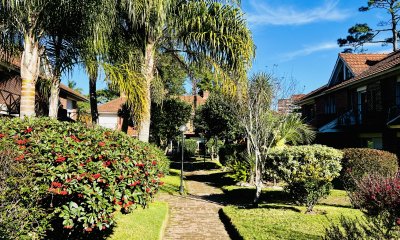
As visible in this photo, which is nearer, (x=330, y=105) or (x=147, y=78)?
(x=147, y=78)

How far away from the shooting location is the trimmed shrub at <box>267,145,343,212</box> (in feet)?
32.6

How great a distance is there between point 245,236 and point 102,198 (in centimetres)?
391

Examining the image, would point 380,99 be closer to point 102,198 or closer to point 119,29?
point 119,29

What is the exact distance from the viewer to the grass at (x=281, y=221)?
7758 millimetres

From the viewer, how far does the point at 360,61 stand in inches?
973

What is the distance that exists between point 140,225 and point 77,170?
12.5ft

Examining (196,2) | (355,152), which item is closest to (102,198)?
(196,2)

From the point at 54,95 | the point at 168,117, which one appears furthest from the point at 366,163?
the point at 168,117

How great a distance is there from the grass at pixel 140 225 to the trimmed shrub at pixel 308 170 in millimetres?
3899

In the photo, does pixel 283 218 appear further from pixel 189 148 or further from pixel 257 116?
pixel 189 148

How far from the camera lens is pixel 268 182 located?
17.2 m

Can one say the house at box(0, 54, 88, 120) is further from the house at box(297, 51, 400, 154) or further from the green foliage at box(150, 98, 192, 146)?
the house at box(297, 51, 400, 154)

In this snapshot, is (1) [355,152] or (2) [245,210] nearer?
(2) [245,210]

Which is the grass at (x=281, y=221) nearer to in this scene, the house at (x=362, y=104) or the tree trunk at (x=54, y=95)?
the tree trunk at (x=54, y=95)
